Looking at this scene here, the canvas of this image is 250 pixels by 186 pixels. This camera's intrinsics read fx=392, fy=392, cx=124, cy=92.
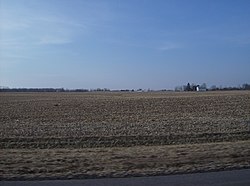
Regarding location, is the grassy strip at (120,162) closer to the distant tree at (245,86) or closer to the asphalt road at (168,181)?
the asphalt road at (168,181)

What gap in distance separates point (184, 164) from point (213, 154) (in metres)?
1.90

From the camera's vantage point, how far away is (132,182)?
7.93 meters

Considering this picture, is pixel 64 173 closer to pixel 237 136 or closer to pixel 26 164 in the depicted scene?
pixel 26 164

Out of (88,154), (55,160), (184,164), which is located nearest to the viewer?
(184,164)

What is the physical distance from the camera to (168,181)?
26.1 ft

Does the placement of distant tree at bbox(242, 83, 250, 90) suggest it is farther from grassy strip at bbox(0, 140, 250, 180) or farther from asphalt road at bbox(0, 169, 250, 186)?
asphalt road at bbox(0, 169, 250, 186)

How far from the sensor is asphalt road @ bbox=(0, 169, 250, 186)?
7.73 metres

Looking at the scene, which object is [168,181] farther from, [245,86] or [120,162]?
[245,86]

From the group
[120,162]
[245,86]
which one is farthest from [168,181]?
[245,86]

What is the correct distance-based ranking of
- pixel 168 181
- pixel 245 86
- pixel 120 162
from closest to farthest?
pixel 168 181 < pixel 120 162 < pixel 245 86

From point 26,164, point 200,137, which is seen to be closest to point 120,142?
point 200,137

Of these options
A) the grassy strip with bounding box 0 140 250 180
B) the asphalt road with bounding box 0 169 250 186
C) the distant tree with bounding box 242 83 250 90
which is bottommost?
the grassy strip with bounding box 0 140 250 180

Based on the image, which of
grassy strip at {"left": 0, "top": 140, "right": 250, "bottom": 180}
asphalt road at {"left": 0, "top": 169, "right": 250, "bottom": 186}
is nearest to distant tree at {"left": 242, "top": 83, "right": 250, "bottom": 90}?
grassy strip at {"left": 0, "top": 140, "right": 250, "bottom": 180}

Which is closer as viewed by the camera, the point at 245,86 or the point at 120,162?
the point at 120,162
